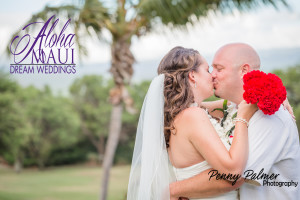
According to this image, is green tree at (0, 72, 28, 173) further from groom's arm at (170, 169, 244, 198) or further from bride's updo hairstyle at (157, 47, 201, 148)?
Result: groom's arm at (170, 169, 244, 198)

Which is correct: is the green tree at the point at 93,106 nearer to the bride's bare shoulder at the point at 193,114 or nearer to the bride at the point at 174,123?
the bride at the point at 174,123

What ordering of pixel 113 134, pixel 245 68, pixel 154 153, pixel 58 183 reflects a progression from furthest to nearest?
pixel 58 183 < pixel 113 134 < pixel 245 68 < pixel 154 153

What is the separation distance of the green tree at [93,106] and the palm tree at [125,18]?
26844mm

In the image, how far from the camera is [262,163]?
2.29 m

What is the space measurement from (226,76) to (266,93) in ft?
1.97

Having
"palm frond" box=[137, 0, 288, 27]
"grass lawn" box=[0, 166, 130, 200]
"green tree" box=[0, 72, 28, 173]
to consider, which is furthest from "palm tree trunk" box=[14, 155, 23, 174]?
"palm frond" box=[137, 0, 288, 27]

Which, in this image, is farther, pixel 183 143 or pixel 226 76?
pixel 226 76

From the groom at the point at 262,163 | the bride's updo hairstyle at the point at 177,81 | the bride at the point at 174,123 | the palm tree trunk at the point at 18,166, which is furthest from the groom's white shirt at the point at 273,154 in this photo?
Answer: the palm tree trunk at the point at 18,166

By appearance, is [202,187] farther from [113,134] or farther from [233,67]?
[113,134]

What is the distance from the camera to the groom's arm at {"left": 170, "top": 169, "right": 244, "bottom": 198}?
2.34 metres

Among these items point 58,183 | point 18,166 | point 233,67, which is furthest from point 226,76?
point 18,166

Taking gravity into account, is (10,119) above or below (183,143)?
above

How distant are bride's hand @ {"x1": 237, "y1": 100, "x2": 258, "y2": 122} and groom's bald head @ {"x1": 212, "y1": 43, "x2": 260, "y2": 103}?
43cm

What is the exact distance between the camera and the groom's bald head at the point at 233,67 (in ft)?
9.23
